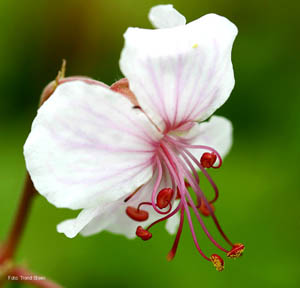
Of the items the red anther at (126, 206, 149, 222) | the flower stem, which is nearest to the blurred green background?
the flower stem

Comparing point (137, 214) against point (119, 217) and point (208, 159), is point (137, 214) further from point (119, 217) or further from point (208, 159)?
point (208, 159)

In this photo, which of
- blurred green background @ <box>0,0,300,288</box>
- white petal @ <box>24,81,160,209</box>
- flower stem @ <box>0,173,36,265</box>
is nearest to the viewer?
white petal @ <box>24,81,160,209</box>

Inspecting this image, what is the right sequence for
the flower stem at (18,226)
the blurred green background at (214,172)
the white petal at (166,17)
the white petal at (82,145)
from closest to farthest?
the white petal at (82,145)
the white petal at (166,17)
the flower stem at (18,226)
the blurred green background at (214,172)

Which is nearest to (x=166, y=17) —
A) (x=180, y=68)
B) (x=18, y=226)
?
(x=180, y=68)

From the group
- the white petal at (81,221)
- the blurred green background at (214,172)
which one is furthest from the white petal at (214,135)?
the blurred green background at (214,172)

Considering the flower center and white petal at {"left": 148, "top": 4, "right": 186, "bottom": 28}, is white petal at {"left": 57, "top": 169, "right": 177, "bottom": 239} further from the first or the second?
white petal at {"left": 148, "top": 4, "right": 186, "bottom": 28}

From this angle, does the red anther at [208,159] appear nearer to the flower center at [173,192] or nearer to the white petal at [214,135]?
the flower center at [173,192]
